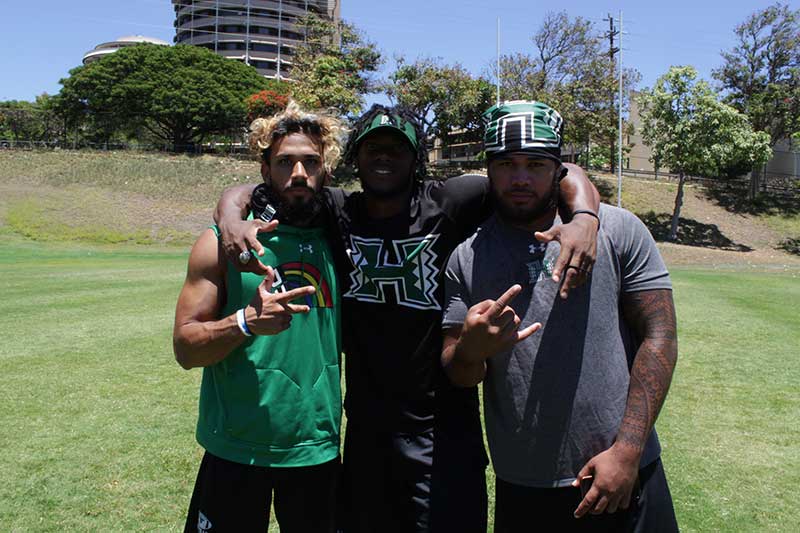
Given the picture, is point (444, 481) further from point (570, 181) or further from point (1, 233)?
point (1, 233)

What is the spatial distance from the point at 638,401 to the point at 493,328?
683 millimetres

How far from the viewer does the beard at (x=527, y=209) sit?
2.84 m

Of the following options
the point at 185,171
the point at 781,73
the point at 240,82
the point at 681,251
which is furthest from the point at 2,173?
the point at 781,73

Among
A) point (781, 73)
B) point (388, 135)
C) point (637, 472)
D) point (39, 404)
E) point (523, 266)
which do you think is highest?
point (781, 73)

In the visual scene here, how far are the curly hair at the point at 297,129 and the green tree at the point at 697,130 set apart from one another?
39.4 meters

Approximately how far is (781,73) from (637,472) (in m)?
52.8

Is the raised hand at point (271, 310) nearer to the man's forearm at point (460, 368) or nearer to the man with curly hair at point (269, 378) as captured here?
the man with curly hair at point (269, 378)

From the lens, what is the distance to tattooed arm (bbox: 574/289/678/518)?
260 centimetres

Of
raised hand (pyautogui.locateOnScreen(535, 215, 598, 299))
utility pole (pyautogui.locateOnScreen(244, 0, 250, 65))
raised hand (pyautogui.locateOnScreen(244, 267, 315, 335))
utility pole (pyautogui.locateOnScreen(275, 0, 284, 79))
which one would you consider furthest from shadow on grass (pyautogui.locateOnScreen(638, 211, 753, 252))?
utility pole (pyautogui.locateOnScreen(244, 0, 250, 65))

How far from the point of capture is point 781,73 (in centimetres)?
4606

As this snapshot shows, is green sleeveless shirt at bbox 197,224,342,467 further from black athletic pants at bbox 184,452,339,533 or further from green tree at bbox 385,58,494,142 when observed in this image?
green tree at bbox 385,58,494,142

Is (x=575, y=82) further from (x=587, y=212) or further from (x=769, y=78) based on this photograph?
(x=587, y=212)

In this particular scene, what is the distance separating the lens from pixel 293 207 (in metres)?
3.34

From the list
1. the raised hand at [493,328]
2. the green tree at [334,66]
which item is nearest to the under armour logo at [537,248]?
the raised hand at [493,328]
